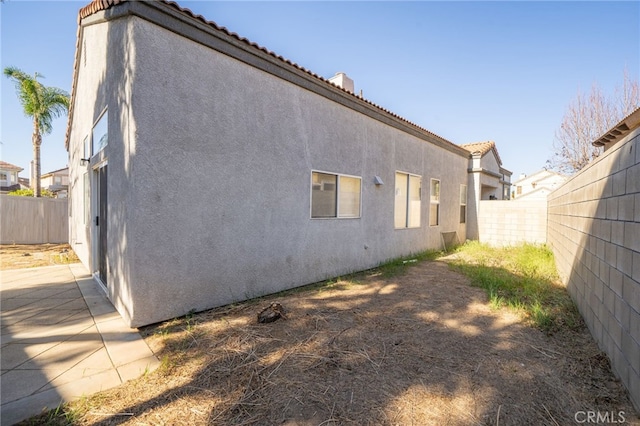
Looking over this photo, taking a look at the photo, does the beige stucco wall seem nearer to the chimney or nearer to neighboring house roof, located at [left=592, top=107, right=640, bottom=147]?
the chimney

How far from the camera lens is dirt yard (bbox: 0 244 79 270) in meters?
8.23

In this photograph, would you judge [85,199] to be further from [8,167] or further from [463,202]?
[8,167]

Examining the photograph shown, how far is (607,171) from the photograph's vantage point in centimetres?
330

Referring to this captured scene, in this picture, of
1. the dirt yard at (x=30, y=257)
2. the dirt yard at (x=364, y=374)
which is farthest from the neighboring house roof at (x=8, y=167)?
the dirt yard at (x=364, y=374)

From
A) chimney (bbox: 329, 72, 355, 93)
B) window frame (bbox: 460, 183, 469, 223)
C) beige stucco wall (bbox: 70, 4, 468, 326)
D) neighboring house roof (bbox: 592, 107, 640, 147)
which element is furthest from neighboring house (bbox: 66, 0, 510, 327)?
neighboring house roof (bbox: 592, 107, 640, 147)

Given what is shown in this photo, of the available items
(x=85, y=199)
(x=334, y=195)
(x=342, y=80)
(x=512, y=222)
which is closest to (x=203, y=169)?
(x=334, y=195)

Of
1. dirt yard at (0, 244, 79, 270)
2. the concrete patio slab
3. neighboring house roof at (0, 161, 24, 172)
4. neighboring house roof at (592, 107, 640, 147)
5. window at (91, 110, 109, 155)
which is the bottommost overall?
the concrete patio slab

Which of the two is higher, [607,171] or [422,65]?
[422,65]

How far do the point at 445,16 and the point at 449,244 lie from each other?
7.72 m

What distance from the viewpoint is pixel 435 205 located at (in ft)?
35.3

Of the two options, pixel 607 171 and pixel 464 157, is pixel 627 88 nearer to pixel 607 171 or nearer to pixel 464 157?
pixel 464 157

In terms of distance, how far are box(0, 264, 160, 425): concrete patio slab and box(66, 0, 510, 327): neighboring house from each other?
1.36ft

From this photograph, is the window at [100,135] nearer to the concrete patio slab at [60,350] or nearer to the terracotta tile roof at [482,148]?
the concrete patio slab at [60,350]

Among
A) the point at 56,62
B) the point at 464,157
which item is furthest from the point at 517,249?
the point at 56,62
